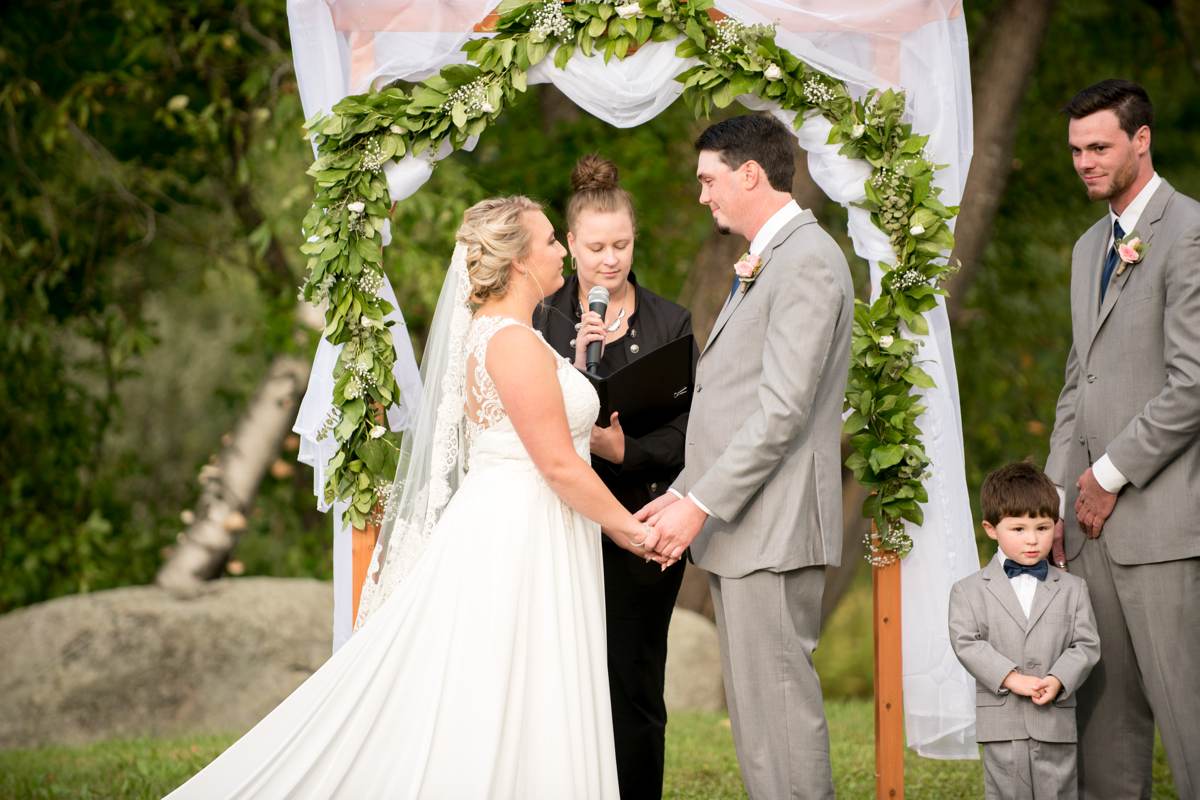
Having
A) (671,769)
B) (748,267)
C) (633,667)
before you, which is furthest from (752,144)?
(671,769)

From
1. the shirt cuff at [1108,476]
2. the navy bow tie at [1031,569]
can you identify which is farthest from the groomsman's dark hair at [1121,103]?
the navy bow tie at [1031,569]

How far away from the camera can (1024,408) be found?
456 inches

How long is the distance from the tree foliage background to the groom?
442cm

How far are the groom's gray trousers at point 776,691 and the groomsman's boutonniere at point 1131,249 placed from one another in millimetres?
1330

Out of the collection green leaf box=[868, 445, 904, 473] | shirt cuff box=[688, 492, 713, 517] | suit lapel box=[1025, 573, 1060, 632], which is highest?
green leaf box=[868, 445, 904, 473]

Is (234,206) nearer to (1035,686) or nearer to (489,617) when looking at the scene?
(489,617)

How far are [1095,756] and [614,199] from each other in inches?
94.7

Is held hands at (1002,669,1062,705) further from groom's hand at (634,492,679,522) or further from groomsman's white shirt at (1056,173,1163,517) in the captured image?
groom's hand at (634,492,679,522)

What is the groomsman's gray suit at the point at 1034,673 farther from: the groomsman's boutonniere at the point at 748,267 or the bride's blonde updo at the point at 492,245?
the bride's blonde updo at the point at 492,245

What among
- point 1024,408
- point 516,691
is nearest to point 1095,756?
point 516,691

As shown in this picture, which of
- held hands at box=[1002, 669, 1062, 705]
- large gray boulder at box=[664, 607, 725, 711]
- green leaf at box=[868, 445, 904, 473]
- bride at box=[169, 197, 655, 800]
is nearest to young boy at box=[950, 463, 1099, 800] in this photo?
held hands at box=[1002, 669, 1062, 705]

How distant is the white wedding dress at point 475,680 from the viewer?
4.05 metres

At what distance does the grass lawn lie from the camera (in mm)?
5836

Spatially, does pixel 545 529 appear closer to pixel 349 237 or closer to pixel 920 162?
pixel 349 237
